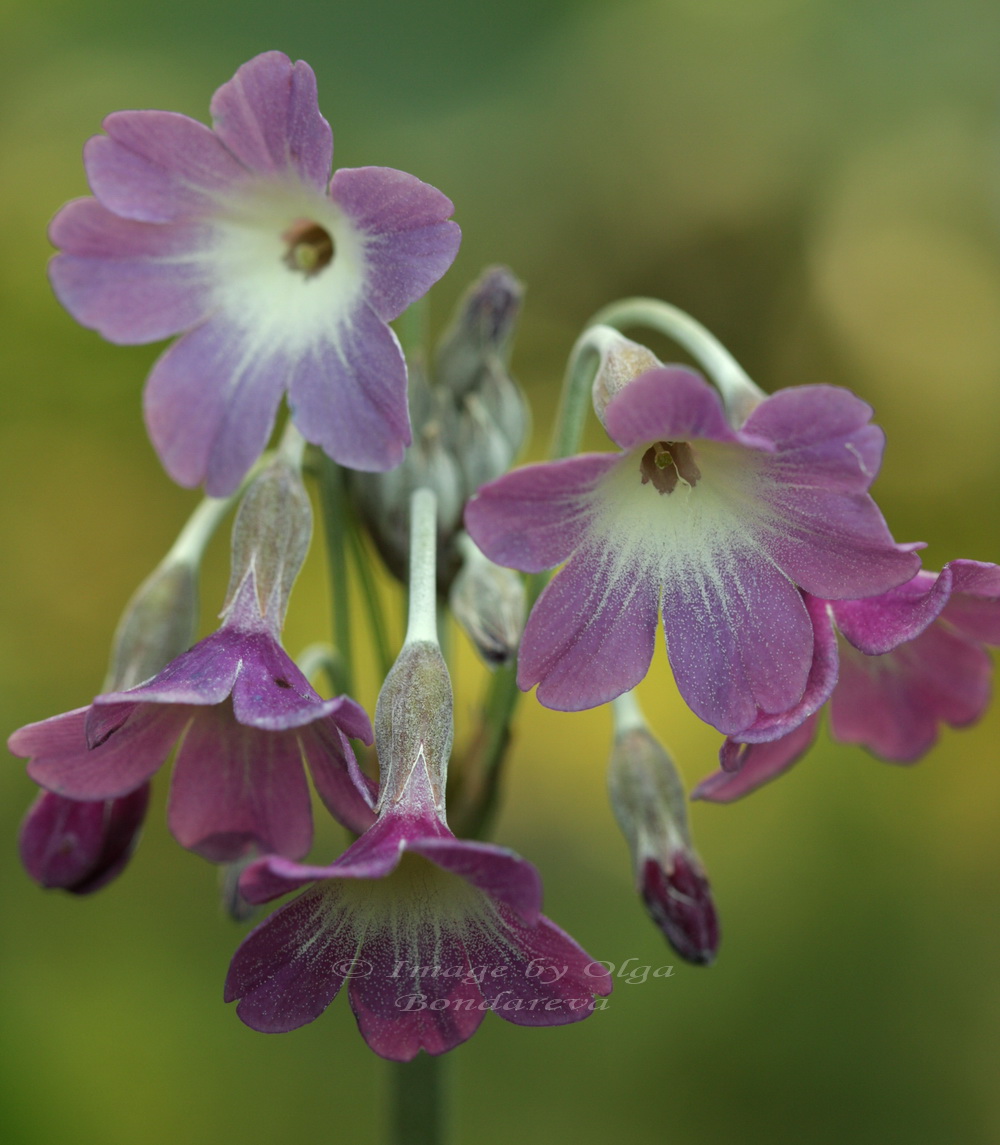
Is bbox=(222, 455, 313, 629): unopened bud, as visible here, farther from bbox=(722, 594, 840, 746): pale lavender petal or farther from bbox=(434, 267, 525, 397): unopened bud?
bbox=(722, 594, 840, 746): pale lavender petal

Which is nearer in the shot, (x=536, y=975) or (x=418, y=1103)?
(x=536, y=975)

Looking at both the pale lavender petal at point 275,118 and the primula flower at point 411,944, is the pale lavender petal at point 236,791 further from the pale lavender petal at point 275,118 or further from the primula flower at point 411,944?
the pale lavender petal at point 275,118

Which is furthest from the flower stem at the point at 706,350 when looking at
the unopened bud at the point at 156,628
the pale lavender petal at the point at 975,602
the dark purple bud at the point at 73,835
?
the dark purple bud at the point at 73,835

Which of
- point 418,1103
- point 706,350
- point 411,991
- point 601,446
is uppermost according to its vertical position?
point 601,446

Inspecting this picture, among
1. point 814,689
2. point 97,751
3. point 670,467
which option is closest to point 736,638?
point 814,689

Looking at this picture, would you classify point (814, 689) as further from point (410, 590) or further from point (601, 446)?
point (601, 446)

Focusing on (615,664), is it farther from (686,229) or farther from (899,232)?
(899,232)

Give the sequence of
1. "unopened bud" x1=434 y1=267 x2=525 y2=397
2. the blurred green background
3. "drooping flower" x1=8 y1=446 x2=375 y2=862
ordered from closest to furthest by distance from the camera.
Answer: "drooping flower" x1=8 y1=446 x2=375 y2=862 → "unopened bud" x1=434 y1=267 x2=525 y2=397 → the blurred green background

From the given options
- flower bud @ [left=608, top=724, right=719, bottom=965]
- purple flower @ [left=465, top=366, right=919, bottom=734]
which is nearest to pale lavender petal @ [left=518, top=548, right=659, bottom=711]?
purple flower @ [left=465, top=366, right=919, bottom=734]
